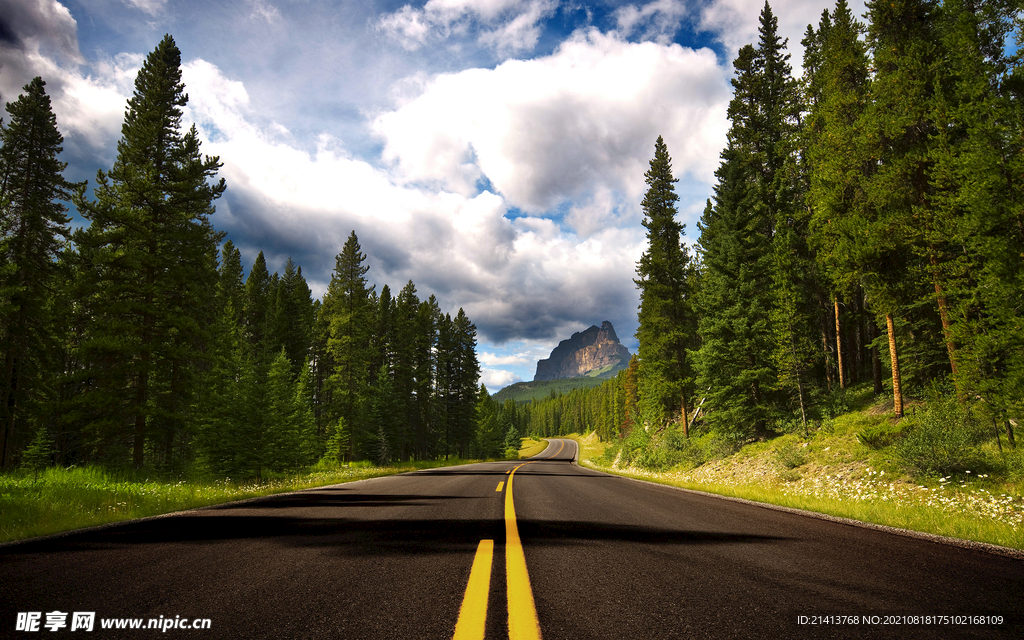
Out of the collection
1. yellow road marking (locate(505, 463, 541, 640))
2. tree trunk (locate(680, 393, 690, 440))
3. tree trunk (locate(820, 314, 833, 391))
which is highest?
tree trunk (locate(820, 314, 833, 391))

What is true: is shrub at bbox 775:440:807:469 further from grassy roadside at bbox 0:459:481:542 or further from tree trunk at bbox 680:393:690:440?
grassy roadside at bbox 0:459:481:542

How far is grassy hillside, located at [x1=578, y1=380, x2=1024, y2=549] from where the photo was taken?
6.61 m

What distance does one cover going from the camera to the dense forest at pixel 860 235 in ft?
37.5

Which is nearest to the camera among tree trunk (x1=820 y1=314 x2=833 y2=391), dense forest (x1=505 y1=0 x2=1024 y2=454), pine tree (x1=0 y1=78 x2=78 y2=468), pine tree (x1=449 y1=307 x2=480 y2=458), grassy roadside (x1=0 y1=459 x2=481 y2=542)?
grassy roadside (x1=0 y1=459 x2=481 y2=542)

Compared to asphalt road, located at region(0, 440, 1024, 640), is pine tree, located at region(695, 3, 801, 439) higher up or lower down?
higher up

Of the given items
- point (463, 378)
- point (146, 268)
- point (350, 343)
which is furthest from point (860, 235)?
point (463, 378)

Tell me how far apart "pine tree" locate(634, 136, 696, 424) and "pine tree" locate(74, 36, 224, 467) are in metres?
26.7

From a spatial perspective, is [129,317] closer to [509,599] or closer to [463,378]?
[509,599]

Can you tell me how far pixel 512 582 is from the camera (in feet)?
9.72

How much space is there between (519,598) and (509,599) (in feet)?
0.23

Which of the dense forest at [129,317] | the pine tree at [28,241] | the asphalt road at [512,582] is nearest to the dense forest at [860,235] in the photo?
the asphalt road at [512,582]

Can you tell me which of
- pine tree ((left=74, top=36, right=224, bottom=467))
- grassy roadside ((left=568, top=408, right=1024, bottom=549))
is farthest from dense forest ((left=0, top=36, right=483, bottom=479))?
grassy roadside ((left=568, top=408, right=1024, bottom=549))

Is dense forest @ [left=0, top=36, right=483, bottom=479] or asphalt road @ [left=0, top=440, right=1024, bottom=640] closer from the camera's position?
asphalt road @ [left=0, top=440, right=1024, bottom=640]

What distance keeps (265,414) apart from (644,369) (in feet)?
78.9
